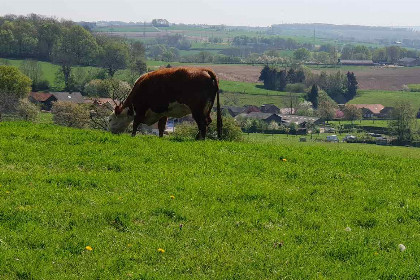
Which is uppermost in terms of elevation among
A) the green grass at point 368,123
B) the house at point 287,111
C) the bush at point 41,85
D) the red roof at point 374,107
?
the bush at point 41,85

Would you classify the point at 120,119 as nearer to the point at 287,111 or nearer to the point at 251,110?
the point at 251,110

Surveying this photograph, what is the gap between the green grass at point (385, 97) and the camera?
151000 millimetres

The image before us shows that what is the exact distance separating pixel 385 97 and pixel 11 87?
119 metres

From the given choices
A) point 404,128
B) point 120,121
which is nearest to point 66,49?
point 404,128

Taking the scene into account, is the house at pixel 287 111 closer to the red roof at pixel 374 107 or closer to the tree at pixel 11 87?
the red roof at pixel 374 107

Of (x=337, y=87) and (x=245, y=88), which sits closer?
(x=245, y=88)

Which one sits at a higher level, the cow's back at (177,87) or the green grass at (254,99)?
the cow's back at (177,87)

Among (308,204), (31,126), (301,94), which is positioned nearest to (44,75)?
(301,94)

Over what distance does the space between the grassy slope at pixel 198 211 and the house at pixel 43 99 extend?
99.4m

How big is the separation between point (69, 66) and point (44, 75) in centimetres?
995

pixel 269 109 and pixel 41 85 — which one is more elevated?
pixel 41 85

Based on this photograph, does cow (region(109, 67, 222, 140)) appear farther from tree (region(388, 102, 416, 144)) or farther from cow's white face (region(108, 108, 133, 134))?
tree (region(388, 102, 416, 144))

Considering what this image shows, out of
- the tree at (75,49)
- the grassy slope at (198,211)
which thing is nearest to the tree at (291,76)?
the tree at (75,49)

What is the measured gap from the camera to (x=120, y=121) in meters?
19.7
